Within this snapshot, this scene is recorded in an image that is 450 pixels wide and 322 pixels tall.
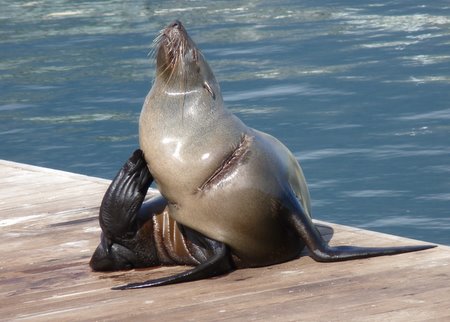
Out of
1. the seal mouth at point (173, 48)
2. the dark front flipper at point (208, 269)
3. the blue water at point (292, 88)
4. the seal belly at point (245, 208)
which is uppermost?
the seal mouth at point (173, 48)

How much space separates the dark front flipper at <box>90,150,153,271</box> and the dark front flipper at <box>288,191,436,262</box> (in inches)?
24.5

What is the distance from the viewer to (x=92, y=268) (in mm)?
5785

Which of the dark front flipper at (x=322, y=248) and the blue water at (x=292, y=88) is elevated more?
the dark front flipper at (x=322, y=248)

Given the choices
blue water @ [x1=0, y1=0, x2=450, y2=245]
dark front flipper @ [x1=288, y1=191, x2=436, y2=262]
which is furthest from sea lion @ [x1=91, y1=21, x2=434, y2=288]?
blue water @ [x1=0, y1=0, x2=450, y2=245]

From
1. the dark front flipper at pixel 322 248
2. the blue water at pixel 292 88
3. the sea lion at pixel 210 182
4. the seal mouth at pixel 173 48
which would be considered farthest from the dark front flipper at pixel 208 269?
the blue water at pixel 292 88

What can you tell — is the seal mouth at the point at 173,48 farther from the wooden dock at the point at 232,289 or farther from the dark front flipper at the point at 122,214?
the wooden dock at the point at 232,289

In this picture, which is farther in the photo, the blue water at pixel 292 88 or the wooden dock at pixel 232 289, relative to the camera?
the blue water at pixel 292 88

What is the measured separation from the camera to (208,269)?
540 centimetres

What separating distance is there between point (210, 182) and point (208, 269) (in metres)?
0.37

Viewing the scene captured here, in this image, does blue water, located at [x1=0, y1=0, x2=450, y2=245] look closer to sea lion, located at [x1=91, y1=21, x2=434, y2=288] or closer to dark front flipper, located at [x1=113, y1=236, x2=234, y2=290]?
sea lion, located at [x1=91, y1=21, x2=434, y2=288]

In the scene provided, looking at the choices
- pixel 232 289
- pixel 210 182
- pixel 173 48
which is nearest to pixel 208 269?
pixel 232 289

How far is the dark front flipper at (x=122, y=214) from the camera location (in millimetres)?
5590

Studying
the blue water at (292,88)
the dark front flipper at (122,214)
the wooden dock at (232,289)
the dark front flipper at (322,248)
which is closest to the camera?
the wooden dock at (232,289)

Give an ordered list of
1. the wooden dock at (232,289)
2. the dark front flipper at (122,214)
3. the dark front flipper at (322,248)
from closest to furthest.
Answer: the wooden dock at (232,289), the dark front flipper at (322,248), the dark front flipper at (122,214)
